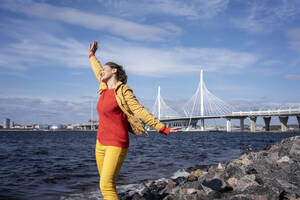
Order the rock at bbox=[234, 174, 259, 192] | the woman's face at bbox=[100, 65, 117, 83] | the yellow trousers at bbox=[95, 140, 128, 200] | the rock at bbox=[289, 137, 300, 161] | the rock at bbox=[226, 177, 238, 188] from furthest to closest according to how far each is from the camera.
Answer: the rock at bbox=[289, 137, 300, 161], the rock at bbox=[226, 177, 238, 188], the rock at bbox=[234, 174, 259, 192], the woman's face at bbox=[100, 65, 117, 83], the yellow trousers at bbox=[95, 140, 128, 200]

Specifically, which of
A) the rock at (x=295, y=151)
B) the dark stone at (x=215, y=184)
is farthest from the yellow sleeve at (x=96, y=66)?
the rock at (x=295, y=151)

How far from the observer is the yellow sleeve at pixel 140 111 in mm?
2699

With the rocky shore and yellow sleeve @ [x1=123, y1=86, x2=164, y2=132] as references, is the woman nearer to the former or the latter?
yellow sleeve @ [x1=123, y1=86, x2=164, y2=132]

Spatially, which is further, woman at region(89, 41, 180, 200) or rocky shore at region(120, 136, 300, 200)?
rocky shore at region(120, 136, 300, 200)

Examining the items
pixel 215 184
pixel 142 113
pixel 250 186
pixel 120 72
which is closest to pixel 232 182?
pixel 215 184

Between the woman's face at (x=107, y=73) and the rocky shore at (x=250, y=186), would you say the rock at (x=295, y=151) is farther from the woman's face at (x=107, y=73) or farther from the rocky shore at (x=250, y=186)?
the woman's face at (x=107, y=73)

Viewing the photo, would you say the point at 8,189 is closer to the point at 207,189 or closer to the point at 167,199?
the point at 167,199

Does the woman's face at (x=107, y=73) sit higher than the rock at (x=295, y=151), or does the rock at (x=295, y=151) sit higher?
the woman's face at (x=107, y=73)

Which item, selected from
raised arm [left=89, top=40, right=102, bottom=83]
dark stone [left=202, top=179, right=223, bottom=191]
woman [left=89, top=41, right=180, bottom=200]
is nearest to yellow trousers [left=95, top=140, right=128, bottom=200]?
woman [left=89, top=41, right=180, bottom=200]

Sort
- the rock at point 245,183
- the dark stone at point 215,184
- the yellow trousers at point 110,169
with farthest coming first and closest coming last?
the dark stone at point 215,184 → the rock at point 245,183 → the yellow trousers at point 110,169

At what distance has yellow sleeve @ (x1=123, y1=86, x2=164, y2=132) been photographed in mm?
2699

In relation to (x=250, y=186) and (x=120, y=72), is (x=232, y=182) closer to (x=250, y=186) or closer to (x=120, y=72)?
(x=250, y=186)

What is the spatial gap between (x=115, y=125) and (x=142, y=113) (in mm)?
289

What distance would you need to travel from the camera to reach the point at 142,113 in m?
2.71
